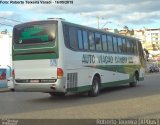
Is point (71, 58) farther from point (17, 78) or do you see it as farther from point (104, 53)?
point (104, 53)

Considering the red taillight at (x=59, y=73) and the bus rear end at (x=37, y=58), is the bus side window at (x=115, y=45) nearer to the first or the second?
the bus rear end at (x=37, y=58)

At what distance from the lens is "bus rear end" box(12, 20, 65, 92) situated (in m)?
16.5

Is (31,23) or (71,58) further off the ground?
(31,23)

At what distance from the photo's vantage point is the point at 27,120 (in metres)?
11.4

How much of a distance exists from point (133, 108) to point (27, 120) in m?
4.28

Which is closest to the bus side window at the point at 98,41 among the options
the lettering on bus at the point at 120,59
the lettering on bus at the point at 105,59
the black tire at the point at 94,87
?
the lettering on bus at the point at 105,59

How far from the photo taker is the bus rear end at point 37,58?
16547 mm

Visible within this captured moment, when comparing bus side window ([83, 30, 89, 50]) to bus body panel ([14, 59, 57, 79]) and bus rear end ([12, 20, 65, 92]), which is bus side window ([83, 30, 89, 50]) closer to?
bus rear end ([12, 20, 65, 92])

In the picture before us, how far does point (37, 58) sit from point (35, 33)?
42.6 inches

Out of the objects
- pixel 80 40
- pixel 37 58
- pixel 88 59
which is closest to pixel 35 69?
pixel 37 58

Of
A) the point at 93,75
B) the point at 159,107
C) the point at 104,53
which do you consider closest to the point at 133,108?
the point at 159,107

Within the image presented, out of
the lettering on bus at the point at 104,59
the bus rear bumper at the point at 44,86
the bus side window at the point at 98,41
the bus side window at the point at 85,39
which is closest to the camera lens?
the bus rear bumper at the point at 44,86

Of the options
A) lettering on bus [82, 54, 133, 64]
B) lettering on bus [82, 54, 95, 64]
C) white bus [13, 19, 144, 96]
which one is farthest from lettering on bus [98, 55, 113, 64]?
lettering on bus [82, 54, 95, 64]

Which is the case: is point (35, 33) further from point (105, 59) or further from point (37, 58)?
point (105, 59)
